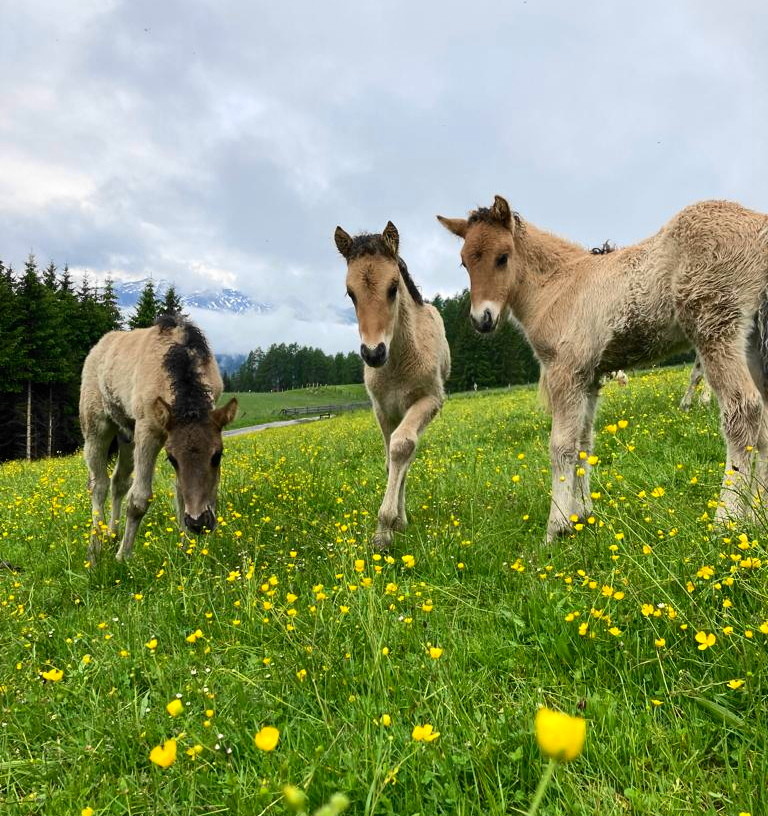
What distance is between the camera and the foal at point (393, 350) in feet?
17.7

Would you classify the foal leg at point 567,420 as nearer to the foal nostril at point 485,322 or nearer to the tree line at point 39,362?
the foal nostril at point 485,322

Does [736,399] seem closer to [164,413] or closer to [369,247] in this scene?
[369,247]

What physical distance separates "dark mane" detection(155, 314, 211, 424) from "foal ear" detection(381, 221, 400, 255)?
8.51 feet

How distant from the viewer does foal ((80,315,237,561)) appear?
5445 mm

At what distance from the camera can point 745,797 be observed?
68.1 inches

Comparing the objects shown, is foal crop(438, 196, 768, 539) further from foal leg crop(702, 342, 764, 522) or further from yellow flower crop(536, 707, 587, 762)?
yellow flower crop(536, 707, 587, 762)

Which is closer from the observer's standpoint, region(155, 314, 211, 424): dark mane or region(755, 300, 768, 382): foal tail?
region(755, 300, 768, 382): foal tail

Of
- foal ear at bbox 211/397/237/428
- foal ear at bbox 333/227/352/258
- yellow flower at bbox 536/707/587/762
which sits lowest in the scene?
yellow flower at bbox 536/707/587/762

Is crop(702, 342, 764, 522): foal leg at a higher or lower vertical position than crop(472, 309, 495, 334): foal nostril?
lower

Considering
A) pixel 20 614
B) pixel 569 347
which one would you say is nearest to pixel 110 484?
pixel 20 614

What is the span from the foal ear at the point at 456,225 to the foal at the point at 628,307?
0.02 meters

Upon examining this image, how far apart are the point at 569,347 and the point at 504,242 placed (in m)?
1.39

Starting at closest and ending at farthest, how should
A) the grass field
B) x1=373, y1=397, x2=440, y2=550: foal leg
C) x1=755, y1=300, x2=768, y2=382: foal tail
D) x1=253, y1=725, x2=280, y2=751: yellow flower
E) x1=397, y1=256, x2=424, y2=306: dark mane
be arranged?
x1=253, y1=725, x2=280, y2=751: yellow flower < x1=755, y1=300, x2=768, y2=382: foal tail < x1=373, y1=397, x2=440, y2=550: foal leg < x1=397, y1=256, x2=424, y2=306: dark mane < the grass field

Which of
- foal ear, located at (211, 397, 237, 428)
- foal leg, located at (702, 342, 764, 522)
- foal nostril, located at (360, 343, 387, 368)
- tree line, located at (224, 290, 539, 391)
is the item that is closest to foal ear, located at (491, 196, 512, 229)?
foal nostril, located at (360, 343, 387, 368)
